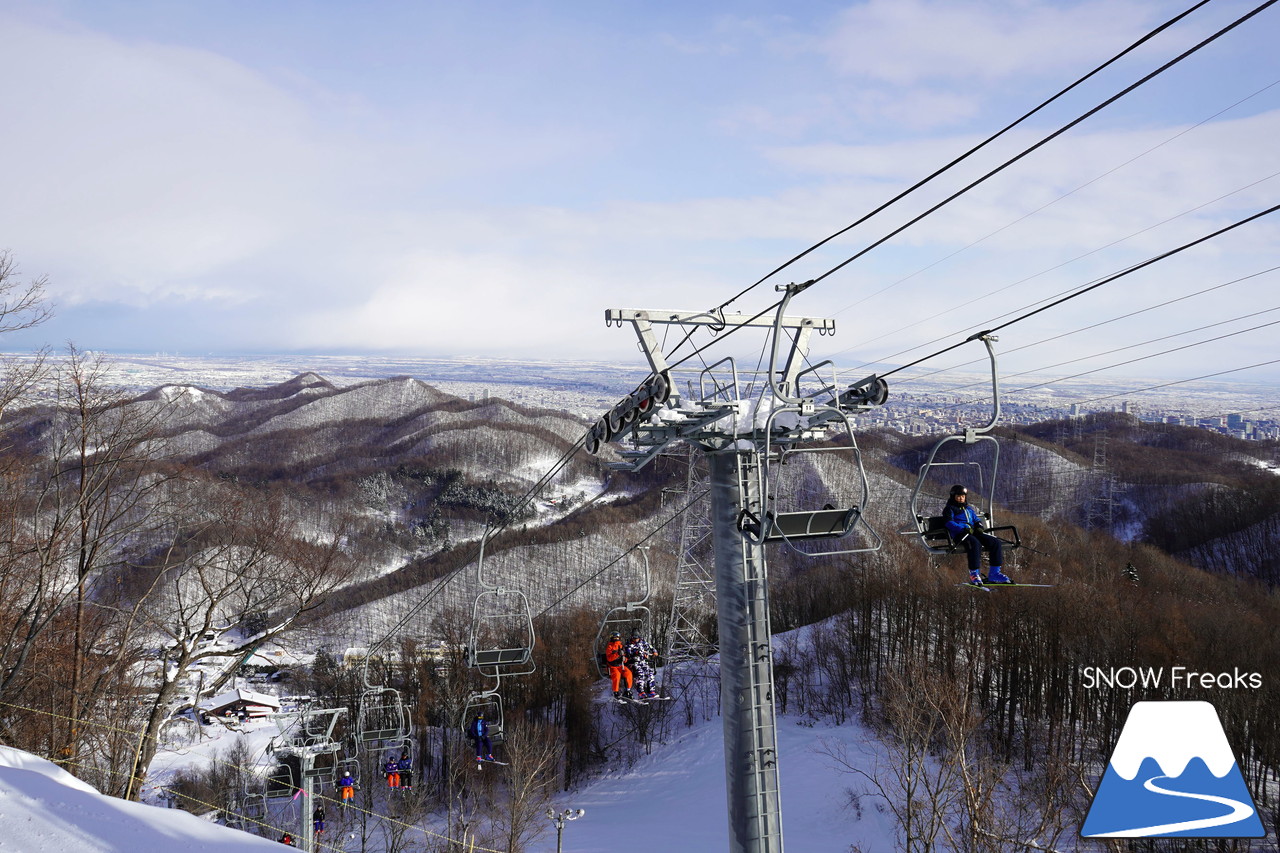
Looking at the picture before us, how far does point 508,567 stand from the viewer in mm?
81625

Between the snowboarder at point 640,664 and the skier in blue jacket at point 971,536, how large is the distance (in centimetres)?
703

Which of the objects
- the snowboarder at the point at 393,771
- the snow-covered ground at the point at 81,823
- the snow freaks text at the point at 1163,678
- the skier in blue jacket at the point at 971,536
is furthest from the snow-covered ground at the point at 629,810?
the snow freaks text at the point at 1163,678

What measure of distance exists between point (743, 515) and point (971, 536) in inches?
99.2

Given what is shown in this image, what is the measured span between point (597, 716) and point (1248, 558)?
5185 centimetres

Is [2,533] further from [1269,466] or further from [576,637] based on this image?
[1269,466]

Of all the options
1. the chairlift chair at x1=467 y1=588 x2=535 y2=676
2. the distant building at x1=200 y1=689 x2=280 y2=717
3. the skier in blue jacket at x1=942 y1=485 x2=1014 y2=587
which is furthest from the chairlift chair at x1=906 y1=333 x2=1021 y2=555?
the distant building at x1=200 y1=689 x2=280 y2=717

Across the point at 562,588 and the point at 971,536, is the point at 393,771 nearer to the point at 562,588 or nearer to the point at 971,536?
the point at 971,536

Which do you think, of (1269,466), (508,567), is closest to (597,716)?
(508,567)

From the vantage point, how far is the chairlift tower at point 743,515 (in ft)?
24.4

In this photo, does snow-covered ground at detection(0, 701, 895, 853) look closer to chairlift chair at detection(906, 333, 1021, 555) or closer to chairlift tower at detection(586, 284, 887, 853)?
chairlift tower at detection(586, 284, 887, 853)

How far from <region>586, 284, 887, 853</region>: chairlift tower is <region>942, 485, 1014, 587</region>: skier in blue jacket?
151cm

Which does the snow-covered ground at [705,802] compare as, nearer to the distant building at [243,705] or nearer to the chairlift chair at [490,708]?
the chairlift chair at [490,708]

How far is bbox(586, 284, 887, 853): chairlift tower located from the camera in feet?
24.4

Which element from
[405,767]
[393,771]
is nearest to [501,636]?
[393,771]
